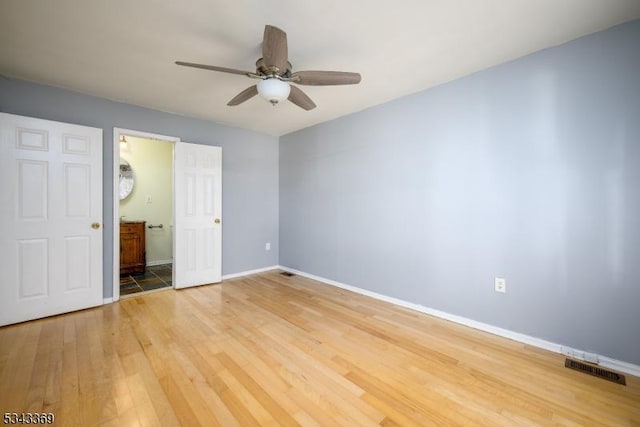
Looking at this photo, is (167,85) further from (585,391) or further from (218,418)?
(585,391)

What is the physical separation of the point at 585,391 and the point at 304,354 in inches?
74.0

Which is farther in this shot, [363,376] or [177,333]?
[177,333]

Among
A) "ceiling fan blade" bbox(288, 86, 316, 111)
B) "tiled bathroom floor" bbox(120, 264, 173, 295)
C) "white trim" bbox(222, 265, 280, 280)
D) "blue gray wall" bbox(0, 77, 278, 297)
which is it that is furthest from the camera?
"white trim" bbox(222, 265, 280, 280)

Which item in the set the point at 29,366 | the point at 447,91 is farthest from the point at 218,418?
the point at 447,91

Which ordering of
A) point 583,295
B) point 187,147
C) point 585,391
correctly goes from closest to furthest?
point 585,391 < point 583,295 < point 187,147

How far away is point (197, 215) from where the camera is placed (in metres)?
3.79

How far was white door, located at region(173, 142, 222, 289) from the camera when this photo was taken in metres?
3.62

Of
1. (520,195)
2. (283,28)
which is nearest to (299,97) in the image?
(283,28)

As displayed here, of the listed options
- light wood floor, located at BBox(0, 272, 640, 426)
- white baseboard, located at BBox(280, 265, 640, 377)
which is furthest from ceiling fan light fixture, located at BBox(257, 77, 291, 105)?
white baseboard, located at BBox(280, 265, 640, 377)

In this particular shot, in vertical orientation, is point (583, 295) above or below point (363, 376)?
above

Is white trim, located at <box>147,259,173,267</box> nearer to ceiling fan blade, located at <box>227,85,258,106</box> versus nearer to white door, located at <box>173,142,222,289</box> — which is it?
white door, located at <box>173,142,222,289</box>

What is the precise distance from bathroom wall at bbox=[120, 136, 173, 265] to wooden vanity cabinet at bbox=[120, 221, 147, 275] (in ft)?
1.76

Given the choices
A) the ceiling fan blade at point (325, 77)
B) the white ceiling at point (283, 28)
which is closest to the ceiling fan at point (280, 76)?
the ceiling fan blade at point (325, 77)

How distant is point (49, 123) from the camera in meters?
2.69
